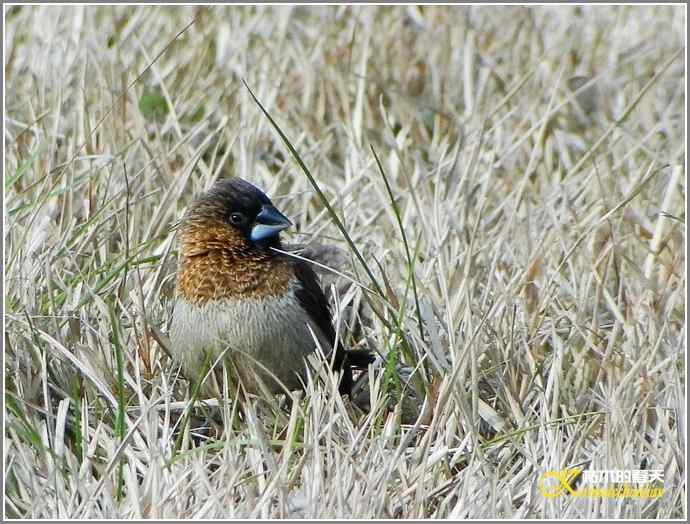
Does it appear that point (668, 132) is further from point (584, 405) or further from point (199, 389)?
point (199, 389)

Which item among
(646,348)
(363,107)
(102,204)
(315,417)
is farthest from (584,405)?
(363,107)

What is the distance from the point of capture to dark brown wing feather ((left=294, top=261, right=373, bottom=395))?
339 centimetres

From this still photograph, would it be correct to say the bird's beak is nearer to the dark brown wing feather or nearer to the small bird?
the small bird

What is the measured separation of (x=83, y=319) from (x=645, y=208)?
2.31m

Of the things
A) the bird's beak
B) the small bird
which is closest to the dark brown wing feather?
the small bird

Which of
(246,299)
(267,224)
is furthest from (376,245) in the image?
(246,299)

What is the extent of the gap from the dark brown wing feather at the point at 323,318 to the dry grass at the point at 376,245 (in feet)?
0.50

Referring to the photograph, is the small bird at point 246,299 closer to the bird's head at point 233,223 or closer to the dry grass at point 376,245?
the bird's head at point 233,223

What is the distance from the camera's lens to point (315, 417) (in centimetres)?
296

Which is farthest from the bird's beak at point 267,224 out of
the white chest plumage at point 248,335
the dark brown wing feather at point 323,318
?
the white chest plumage at point 248,335

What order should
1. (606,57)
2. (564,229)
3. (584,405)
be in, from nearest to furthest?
1. (584,405)
2. (564,229)
3. (606,57)

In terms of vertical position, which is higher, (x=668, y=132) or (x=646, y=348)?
(x=668, y=132)

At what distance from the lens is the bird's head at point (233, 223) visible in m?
3.46

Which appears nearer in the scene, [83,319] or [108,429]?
[108,429]
